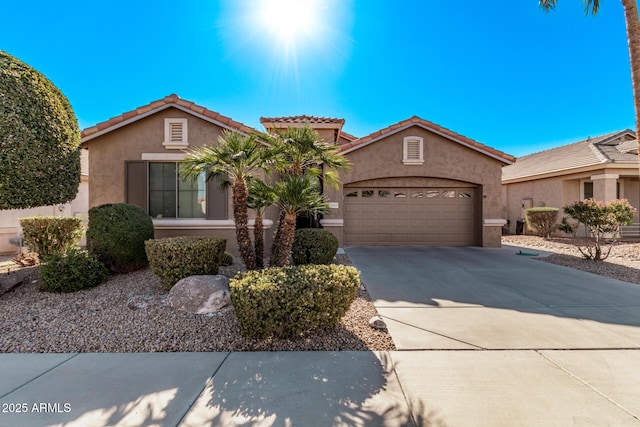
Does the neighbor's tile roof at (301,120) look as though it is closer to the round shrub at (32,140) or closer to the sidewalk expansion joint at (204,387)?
the round shrub at (32,140)

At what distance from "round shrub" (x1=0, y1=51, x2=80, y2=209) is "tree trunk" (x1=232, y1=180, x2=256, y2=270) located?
3.52m

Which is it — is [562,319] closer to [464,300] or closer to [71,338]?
[464,300]

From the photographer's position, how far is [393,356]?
11.4 feet

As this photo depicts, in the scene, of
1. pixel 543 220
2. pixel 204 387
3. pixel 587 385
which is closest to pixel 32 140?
pixel 204 387

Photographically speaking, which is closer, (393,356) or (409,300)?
A: (393,356)

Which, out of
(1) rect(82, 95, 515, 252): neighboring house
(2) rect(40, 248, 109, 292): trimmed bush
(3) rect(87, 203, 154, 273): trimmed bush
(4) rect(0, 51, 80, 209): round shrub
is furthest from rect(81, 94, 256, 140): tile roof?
(2) rect(40, 248, 109, 292): trimmed bush

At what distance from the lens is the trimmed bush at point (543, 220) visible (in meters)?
14.7

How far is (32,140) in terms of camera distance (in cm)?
517

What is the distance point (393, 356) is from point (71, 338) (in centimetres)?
422

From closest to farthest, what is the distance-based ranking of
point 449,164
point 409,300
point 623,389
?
point 623,389
point 409,300
point 449,164

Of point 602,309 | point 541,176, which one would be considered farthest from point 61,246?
point 541,176

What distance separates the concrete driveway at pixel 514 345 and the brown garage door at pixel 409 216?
4.59 meters

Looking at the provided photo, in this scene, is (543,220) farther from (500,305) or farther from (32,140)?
(32,140)

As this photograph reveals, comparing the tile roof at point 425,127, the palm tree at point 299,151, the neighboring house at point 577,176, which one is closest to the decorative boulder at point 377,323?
the palm tree at point 299,151
